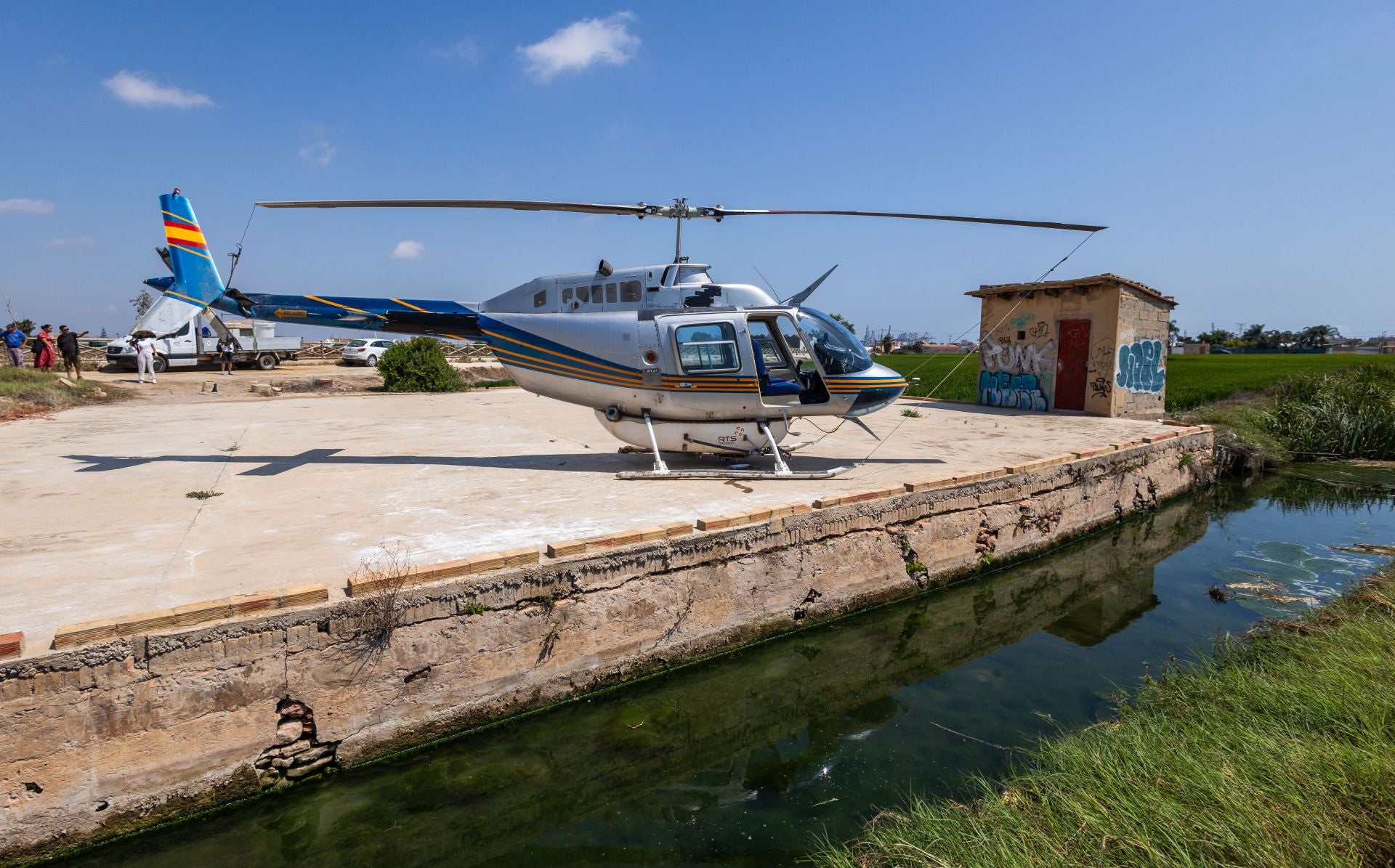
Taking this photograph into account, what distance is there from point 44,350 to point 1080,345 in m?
28.9

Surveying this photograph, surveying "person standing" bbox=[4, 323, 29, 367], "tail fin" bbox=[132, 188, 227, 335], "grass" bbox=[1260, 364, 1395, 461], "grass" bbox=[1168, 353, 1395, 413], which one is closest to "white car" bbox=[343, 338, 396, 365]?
"person standing" bbox=[4, 323, 29, 367]

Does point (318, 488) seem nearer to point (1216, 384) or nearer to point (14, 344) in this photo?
point (14, 344)

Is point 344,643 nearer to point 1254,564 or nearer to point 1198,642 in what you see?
point 1198,642

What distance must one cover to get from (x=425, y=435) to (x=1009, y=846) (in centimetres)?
1145

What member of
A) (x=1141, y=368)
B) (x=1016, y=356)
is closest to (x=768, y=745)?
(x=1141, y=368)

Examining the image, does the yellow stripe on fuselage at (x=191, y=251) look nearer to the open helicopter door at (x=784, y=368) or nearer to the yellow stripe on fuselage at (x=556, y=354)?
the yellow stripe on fuselage at (x=556, y=354)

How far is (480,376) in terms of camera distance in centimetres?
2802

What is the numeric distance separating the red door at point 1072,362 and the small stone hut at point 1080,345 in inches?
0.7

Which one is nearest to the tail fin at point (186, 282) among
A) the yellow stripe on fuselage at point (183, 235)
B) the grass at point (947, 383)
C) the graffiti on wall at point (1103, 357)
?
the yellow stripe on fuselage at point (183, 235)

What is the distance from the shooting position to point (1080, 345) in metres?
16.8

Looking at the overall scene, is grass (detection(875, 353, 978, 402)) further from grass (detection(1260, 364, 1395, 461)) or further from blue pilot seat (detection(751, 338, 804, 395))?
grass (detection(1260, 364, 1395, 461))

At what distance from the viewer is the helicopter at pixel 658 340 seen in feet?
28.5

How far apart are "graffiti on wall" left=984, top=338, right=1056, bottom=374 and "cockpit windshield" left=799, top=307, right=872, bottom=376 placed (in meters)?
11.0

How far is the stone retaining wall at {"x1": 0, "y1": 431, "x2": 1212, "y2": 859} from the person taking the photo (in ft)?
12.3
